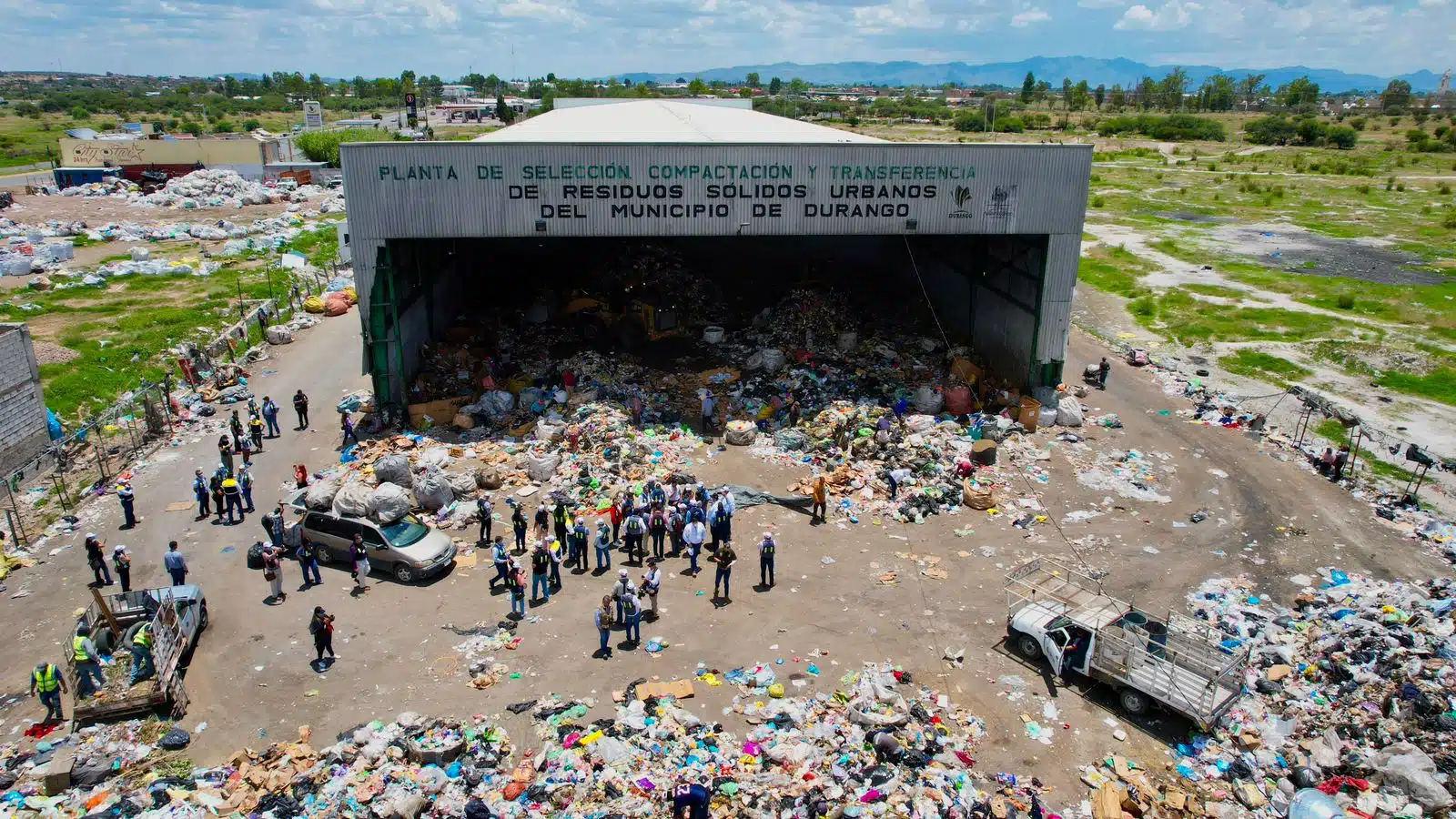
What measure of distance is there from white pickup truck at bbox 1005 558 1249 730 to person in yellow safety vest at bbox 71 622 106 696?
1307 centimetres

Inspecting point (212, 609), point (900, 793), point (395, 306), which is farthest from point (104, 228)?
point (900, 793)

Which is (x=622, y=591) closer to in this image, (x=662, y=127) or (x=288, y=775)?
(x=288, y=775)

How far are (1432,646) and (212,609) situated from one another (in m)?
18.8

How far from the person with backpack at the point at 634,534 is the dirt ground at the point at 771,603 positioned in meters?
0.86

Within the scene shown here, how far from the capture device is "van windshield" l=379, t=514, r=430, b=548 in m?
15.4

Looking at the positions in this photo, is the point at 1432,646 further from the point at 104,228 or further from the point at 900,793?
the point at 104,228

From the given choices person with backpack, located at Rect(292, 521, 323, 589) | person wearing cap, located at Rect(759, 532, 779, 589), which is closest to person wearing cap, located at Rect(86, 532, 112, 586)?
person with backpack, located at Rect(292, 521, 323, 589)

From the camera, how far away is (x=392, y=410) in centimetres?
2177

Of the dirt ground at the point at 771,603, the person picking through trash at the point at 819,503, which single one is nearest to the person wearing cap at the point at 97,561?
the dirt ground at the point at 771,603

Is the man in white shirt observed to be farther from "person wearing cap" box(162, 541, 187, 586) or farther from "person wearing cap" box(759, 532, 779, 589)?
"person wearing cap" box(162, 541, 187, 586)

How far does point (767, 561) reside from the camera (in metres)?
15.1

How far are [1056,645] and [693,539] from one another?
6.33 metres

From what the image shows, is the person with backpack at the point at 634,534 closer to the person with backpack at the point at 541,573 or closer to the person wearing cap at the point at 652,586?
the person wearing cap at the point at 652,586

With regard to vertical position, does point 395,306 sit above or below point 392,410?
→ above
